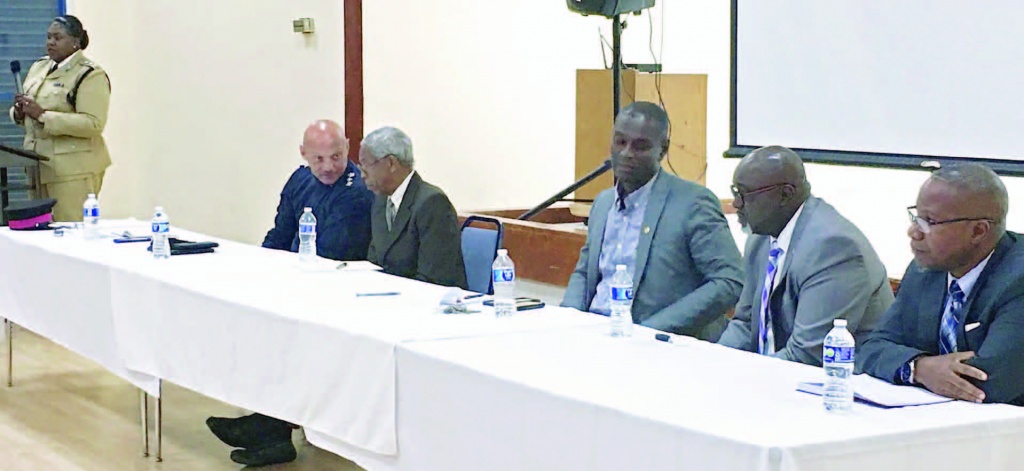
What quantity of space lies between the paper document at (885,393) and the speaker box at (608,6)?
11.1 feet

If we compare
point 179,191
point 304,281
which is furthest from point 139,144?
point 304,281

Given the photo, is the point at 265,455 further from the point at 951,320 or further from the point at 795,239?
the point at 951,320

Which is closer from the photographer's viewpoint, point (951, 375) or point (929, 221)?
point (951, 375)

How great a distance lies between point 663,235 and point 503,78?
14.2 ft

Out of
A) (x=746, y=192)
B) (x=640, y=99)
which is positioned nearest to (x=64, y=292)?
(x=746, y=192)

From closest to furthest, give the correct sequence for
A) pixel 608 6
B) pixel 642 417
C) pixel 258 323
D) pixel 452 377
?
1. pixel 642 417
2. pixel 452 377
3. pixel 258 323
4. pixel 608 6

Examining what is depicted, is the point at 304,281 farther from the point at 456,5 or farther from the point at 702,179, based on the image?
the point at 456,5

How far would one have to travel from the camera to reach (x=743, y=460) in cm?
211

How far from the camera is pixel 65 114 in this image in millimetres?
6285

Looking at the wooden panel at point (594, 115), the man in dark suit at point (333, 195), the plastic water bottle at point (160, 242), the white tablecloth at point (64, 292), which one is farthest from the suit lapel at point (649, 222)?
the wooden panel at point (594, 115)

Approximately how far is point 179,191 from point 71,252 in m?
3.95

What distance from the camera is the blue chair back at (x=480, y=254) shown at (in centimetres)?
425

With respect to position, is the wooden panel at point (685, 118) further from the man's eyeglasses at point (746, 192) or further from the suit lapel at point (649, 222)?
the man's eyeglasses at point (746, 192)

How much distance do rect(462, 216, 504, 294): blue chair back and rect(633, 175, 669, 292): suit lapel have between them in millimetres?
693
